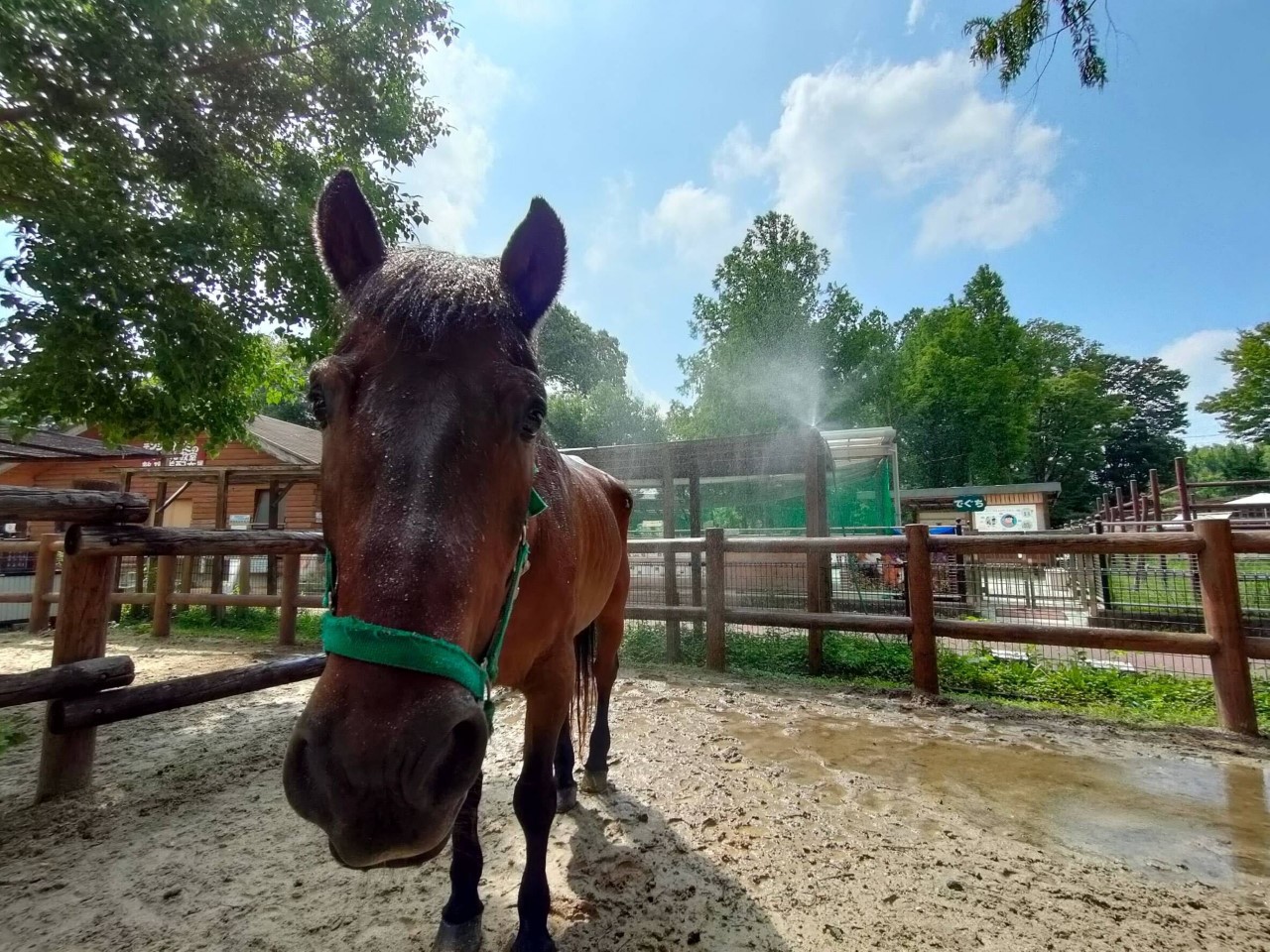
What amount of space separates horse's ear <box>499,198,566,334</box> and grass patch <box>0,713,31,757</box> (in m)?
5.22

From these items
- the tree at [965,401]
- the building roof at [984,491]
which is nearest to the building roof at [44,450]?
the building roof at [984,491]

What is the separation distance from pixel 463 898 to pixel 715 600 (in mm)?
4549

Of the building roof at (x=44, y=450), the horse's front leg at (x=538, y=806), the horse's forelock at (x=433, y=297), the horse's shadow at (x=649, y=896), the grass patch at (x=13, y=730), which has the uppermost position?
the building roof at (x=44, y=450)

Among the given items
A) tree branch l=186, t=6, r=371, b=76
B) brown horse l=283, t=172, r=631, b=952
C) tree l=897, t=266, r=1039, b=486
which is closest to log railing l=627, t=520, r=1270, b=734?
brown horse l=283, t=172, r=631, b=952

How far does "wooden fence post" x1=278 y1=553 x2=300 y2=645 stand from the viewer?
7.27 meters

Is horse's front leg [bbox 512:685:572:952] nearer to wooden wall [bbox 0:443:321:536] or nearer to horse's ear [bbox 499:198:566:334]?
horse's ear [bbox 499:198:566:334]

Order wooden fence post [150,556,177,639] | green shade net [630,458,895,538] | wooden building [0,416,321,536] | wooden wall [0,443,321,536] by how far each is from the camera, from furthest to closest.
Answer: wooden wall [0,443,321,536] < wooden building [0,416,321,536] < green shade net [630,458,895,538] < wooden fence post [150,556,177,639]

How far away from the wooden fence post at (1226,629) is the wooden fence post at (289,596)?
9.36m

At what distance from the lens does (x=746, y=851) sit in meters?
2.55

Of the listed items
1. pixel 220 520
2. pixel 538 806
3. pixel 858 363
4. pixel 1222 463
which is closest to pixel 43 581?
pixel 220 520

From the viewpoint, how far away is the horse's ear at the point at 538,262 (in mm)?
1623

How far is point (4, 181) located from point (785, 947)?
22.7ft

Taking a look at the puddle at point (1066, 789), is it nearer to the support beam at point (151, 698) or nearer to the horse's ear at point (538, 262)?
the horse's ear at point (538, 262)

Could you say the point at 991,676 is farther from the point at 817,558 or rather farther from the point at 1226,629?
the point at 817,558
